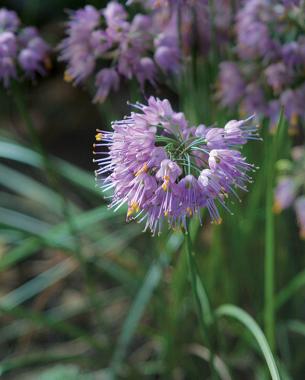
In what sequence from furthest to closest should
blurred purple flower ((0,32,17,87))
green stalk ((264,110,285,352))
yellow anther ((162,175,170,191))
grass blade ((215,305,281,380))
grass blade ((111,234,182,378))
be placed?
grass blade ((111,234,182,378)) → blurred purple flower ((0,32,17,87)) → green stalk ((264,110,285,352)) → grass blade ((215,305,281,380)) → yellow anther ((162,175,170,191))

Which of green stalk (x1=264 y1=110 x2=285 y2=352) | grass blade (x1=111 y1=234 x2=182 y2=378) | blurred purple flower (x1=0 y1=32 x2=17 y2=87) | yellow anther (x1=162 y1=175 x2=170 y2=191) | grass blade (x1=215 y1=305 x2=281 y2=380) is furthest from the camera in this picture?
grass blade (x1=111 y1=234 x2=182 y2=378)

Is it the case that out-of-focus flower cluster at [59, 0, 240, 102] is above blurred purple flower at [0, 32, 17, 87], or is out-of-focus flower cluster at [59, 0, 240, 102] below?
below

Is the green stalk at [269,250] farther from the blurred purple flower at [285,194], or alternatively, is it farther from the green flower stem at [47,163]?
the green flower stem at [47,163]

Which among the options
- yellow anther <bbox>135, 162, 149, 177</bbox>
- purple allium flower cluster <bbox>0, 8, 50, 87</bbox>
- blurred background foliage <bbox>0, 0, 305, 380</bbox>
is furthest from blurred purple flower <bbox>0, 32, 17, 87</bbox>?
yellow anther <bbox>135, 162, 149, 177</bbox>

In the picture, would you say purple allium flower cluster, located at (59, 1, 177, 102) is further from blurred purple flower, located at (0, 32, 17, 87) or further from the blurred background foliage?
the blurred background foliage

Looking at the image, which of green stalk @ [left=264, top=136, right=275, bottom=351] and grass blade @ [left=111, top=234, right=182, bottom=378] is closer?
green stalk @ [left=264, top=136, right=275, bottom=351]

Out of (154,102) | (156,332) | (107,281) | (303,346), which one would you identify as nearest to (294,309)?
(303,346)
